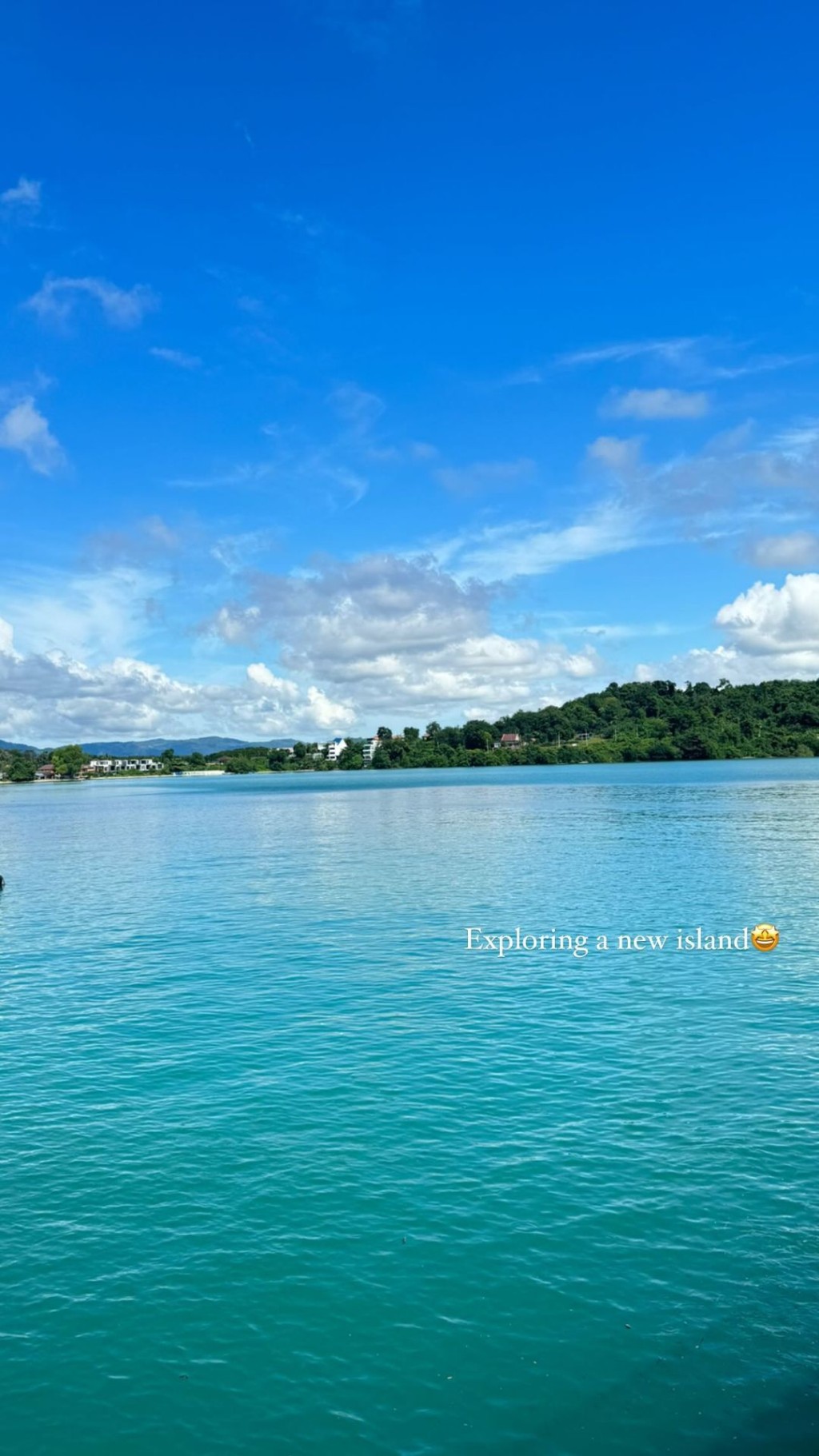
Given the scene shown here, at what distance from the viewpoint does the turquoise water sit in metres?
14.0

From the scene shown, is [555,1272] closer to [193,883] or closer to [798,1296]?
[798,1296]

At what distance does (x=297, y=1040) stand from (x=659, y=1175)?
45.4 feet

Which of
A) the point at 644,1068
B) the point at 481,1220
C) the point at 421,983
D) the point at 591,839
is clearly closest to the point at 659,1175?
the point at 481,1220

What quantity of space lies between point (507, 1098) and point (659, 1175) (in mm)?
5475

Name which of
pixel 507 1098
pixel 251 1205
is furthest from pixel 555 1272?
pixel 507 1098

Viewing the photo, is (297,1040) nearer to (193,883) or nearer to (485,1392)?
(485,1392)

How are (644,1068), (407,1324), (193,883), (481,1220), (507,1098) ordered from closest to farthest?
(407,1324) → (481,1220) → (507,1098) → (644,1068) → (193,883)

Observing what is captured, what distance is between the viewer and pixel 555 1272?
1705 cm

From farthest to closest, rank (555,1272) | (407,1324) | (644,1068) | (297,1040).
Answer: (297,1040), (644,1068), (555,1272), (407,1324)

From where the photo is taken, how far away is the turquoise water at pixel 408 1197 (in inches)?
550

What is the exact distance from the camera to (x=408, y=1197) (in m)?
20.0

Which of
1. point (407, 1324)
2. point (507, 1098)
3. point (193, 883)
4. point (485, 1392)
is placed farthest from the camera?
point (193, 883)

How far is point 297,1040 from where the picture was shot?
31.1 m

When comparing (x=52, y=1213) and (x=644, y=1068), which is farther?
(x=644, y=1068)
